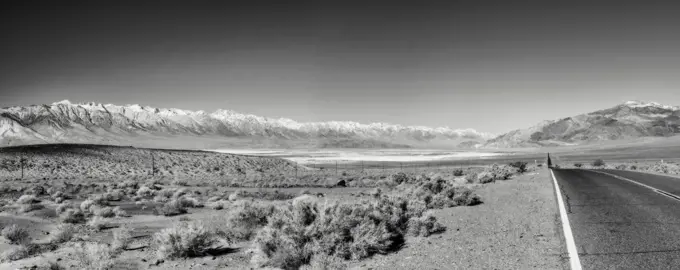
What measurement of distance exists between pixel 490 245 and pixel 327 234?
340cm

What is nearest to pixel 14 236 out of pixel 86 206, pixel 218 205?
pixel 86 206

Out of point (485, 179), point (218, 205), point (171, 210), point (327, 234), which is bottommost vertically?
point (218, 205)

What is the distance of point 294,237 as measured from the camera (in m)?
9.20

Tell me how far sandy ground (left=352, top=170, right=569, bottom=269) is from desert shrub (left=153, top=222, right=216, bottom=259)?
436 cm

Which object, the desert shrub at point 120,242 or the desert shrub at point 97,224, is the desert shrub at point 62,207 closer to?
the desert shrub at point 97,224

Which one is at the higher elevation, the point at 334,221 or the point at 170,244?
the point at 334,221

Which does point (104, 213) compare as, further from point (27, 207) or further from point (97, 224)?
point (27, 207)

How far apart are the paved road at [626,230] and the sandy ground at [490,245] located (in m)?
0.48

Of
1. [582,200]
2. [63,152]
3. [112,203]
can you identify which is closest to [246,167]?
[63,152]

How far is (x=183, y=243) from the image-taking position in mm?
10141

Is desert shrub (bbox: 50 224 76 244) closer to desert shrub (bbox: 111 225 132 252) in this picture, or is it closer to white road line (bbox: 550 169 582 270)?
desert shrub (bbox: 111 225 132 252)

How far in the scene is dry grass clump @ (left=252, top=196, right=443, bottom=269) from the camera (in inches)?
339

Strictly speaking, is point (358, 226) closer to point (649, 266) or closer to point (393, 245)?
point (393, 245)

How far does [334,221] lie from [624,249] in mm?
5507
